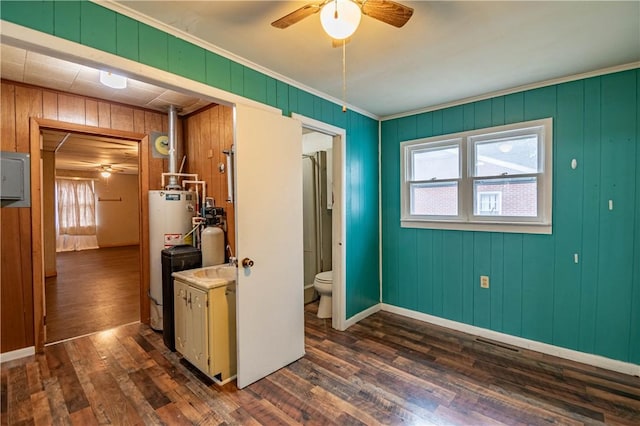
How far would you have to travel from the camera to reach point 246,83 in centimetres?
227

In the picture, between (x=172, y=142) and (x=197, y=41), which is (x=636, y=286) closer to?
(x=197, y=41)

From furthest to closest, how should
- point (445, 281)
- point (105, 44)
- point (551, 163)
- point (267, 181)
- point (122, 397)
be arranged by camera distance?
point (445, 281) < point (551, 163) < point (267, 181) < point (122, 397) < point (105, 44)

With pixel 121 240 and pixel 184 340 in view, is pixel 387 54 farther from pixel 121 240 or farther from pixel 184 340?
pixel 121 240

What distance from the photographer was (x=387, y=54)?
85.0 inches

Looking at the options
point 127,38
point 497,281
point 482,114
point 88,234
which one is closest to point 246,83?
point 127,38

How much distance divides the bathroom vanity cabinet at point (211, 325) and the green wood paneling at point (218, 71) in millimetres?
1471

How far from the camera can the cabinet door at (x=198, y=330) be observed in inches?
88.9

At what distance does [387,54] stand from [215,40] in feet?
3.99

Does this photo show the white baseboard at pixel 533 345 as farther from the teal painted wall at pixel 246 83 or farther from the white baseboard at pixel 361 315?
the teal painted wall at pixel 246 83

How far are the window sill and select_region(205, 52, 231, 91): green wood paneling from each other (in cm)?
250

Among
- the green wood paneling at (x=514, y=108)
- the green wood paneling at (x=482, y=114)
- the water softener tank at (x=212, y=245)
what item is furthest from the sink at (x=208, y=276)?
the green wood paneling at (x=514, y=108)

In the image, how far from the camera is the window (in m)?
2.75

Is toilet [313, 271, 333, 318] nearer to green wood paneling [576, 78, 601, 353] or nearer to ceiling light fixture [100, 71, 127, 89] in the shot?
green wood paneling [576, 78, 601, 353]

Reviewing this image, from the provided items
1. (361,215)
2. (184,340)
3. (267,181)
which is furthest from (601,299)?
(184,340)
